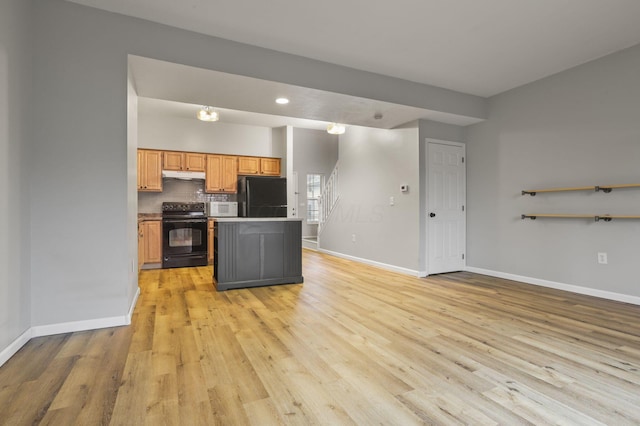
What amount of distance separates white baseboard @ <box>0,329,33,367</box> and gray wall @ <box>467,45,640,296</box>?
17.9ft

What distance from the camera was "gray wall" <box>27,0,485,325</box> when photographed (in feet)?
8.38

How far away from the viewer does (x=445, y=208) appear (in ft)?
16.7

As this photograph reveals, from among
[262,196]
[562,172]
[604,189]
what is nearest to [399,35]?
[562,172]

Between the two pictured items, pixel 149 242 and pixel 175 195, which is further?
pixel 175 195

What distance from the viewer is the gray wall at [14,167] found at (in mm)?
2082

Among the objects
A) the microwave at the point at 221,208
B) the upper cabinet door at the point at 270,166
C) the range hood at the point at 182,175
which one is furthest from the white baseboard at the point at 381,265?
the range hood at the point at 182,175

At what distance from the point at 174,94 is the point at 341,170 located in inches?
151

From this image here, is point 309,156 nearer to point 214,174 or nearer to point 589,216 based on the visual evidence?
point 214,174

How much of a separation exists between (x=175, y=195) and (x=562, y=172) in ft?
21.3

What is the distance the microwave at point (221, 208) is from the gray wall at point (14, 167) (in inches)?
160

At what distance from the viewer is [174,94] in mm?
3703

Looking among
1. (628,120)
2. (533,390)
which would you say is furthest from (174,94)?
(628,120)

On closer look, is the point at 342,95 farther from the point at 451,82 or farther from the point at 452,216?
the point at 452,216

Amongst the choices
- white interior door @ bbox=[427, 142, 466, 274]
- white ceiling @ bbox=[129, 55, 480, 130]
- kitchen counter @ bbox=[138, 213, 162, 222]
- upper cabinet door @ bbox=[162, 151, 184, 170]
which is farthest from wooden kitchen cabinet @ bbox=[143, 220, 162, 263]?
white interior door @ bbox=[427, 142, 466, 274]
